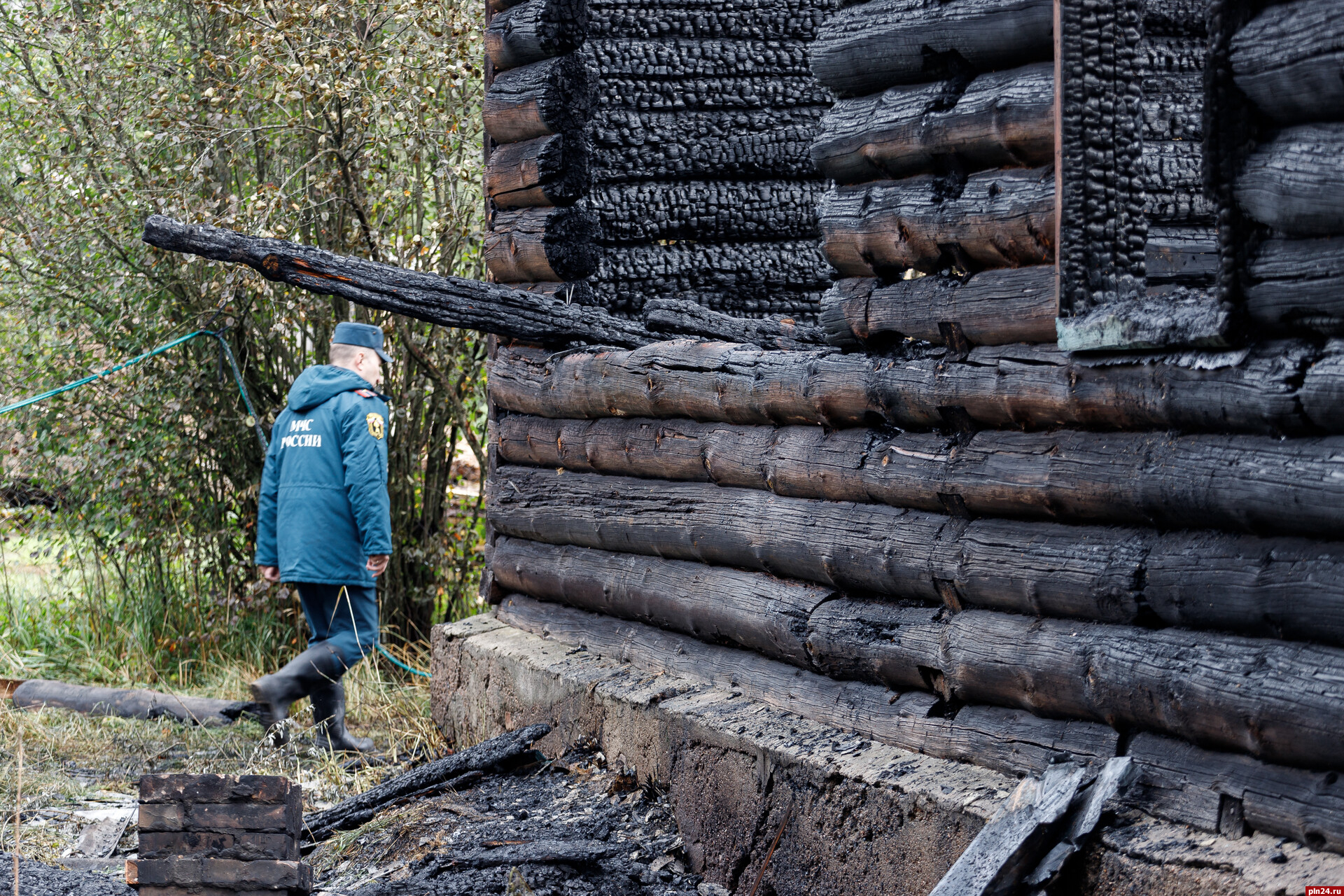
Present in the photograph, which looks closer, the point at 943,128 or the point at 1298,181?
the point at 1298,181

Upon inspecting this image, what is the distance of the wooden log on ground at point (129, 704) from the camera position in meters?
6.90

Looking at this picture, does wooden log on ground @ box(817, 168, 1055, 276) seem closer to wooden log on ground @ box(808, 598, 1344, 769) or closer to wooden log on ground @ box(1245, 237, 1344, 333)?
wooden log on ground @ box(1245, 237, 1344, 333)

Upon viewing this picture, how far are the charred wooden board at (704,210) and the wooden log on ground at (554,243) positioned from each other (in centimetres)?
10

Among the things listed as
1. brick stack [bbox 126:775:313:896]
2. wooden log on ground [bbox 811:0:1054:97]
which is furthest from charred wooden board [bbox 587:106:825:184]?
brick stack [bbox 126:775:313:896]

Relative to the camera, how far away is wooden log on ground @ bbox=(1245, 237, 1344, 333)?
258cm

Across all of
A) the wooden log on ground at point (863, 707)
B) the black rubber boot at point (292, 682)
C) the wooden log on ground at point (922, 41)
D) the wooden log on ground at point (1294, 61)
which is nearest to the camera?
the wooden log on ground at point (1294, 61)

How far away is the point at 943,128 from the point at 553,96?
2.63 metres

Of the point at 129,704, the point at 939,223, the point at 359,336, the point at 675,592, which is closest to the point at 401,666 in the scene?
the point at 129,704

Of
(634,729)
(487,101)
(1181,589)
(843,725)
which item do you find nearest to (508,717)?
(634,729)

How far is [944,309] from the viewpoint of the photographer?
3578 millimetres

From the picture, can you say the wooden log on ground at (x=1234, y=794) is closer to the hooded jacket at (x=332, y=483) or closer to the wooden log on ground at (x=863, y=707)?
the wooden log on ground at (x=863, y=707)

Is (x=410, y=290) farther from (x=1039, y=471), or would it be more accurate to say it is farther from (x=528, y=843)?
(x=1039, y=471)

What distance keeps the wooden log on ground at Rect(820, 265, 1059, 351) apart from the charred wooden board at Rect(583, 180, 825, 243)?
2.05 metres

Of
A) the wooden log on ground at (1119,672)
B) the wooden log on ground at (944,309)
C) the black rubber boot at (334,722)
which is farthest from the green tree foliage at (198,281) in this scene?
the wooden log on ground at (1119,672)
